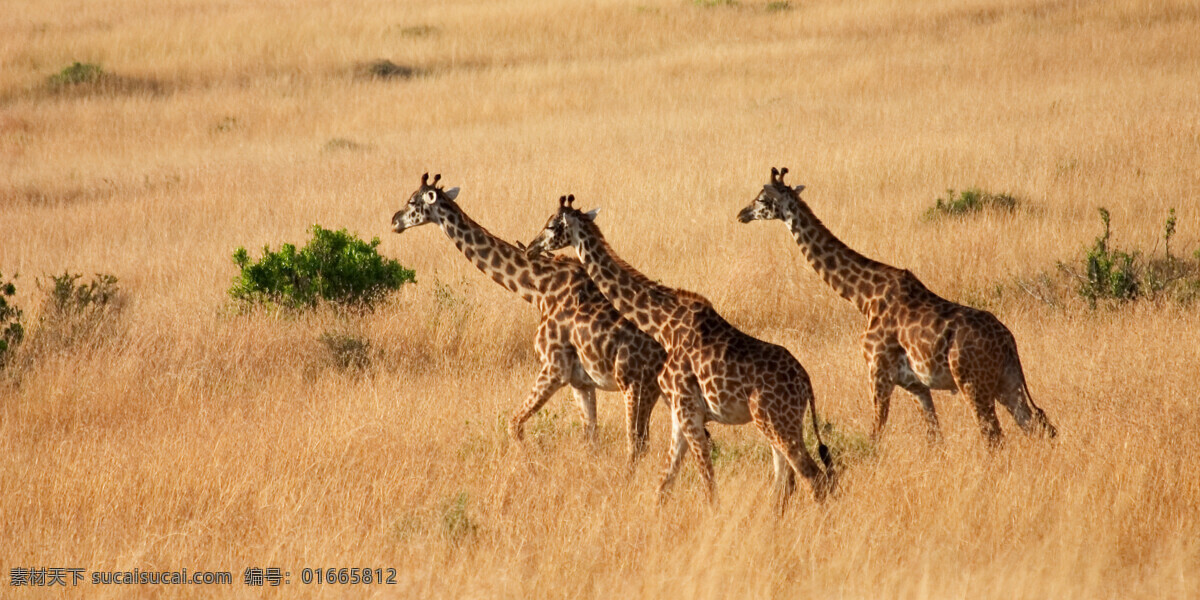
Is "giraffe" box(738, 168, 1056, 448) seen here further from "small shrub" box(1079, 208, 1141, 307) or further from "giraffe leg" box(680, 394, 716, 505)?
"small shrub" box(1079, 208, 1141, 307)

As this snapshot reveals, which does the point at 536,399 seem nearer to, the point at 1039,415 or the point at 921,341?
the point at 921,341

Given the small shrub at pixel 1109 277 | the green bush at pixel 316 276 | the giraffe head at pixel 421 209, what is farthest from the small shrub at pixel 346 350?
the small shrub at pixel 1109 277

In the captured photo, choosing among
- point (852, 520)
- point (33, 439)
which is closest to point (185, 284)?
point (33, 439)

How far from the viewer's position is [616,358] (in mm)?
8164

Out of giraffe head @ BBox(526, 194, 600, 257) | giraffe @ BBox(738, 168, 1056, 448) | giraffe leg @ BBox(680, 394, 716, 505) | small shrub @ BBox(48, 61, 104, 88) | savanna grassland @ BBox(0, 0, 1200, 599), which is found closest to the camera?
savanna grassland @ BBox(0, 0, 1200, 599)

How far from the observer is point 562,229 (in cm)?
863

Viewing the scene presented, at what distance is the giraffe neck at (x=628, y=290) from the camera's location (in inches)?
315

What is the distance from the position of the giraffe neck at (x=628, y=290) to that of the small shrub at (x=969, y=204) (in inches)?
305

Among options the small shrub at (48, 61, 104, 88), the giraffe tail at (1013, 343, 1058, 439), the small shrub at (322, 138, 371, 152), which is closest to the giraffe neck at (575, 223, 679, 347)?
the giraffe tail at (1013, 343, 1058, 439)

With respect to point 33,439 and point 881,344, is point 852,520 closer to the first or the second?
point 881,344

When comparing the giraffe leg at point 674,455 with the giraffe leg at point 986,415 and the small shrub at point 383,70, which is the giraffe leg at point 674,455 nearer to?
the giraffe leg at point 986,415

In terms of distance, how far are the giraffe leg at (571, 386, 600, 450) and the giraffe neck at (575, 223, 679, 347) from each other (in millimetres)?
756

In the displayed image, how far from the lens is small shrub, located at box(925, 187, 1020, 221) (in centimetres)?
1505

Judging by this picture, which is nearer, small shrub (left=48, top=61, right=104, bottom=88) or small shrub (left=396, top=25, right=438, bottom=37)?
small shrub (left=48, top=61, right=104, bottom=88)
